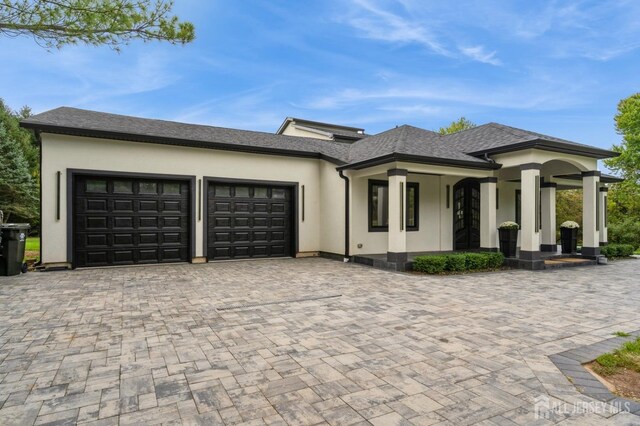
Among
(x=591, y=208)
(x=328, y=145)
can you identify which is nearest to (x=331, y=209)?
(x=328, y=145)

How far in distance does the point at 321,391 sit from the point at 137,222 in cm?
832

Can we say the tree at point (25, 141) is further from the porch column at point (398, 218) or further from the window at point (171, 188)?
the porch column at point (398, 218)

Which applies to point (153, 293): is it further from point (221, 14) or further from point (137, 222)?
point (221, 14)

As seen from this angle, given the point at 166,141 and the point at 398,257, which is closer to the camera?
the point at 398,257

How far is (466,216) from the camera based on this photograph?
12.5 metres

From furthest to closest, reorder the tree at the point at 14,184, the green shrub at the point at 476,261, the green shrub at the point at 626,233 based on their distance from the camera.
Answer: the tree at the point at 14,184, the green shrub at the point at 626,233, the green shrub at the point at 476,261

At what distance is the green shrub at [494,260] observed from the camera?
30.3 ft

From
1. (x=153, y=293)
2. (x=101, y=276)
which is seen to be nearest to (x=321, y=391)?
(x=153, y=293)

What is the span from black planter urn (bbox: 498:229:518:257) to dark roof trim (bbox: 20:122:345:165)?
5.17 m

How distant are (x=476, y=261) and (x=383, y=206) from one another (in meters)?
3.34

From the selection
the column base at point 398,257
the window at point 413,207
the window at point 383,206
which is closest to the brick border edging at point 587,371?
the column base at point 398,257

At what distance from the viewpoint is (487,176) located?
1001 centimetres

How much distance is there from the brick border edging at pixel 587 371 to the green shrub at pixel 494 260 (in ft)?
17.0

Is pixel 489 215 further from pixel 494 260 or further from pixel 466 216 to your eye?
pixel 466 216
